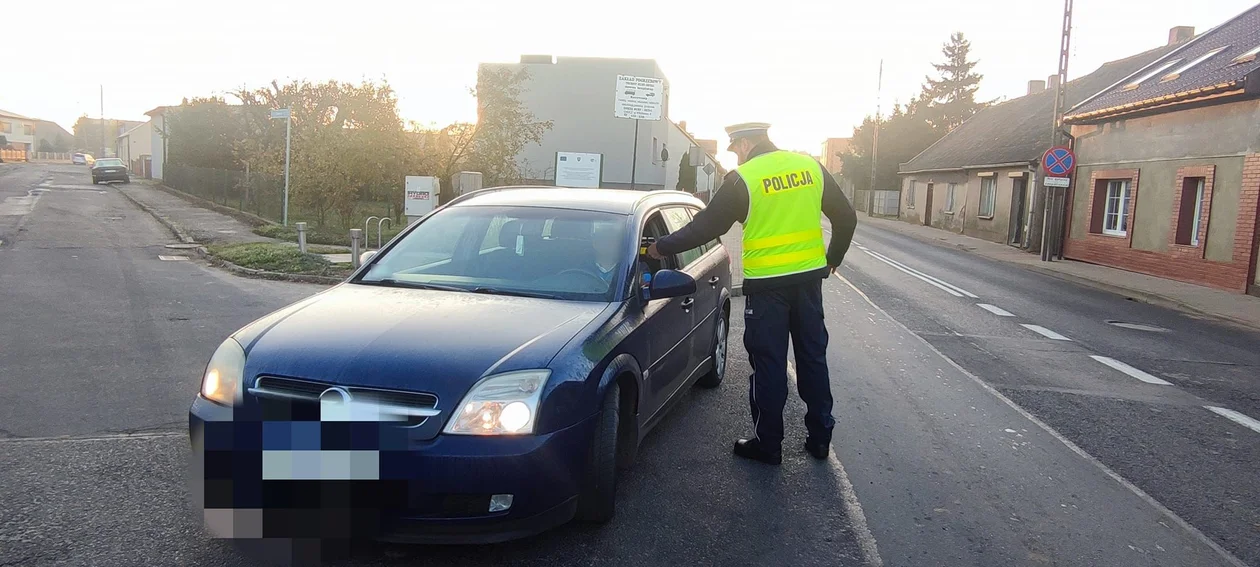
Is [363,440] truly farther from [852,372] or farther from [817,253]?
[852,372]

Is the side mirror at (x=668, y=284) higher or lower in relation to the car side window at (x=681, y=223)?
lower

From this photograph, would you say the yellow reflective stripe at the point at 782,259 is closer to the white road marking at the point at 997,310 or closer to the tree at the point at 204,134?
the white road marking at the point at 997,310

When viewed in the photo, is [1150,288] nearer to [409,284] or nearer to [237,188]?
[409,284]

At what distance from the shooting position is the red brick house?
15.7 m

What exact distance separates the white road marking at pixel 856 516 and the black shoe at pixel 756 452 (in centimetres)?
32

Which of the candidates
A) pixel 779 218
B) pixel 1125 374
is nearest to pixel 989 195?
pixel 1125 374

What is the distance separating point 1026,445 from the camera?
5.32 meters

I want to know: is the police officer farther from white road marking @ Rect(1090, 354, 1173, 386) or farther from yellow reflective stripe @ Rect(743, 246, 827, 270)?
white road marking @ Rect(1090, 354, 1173, 386)

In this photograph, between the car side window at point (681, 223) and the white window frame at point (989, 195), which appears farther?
the white window frame at point (989, 195)

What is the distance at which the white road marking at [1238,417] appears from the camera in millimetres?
6059

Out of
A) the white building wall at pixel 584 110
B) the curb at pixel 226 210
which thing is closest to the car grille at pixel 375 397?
the curb at pixel 226 210

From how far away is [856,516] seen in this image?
4.05m

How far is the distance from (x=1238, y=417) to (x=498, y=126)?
762 inches

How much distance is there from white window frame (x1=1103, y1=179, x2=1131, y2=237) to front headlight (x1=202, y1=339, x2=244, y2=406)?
2058 cm
